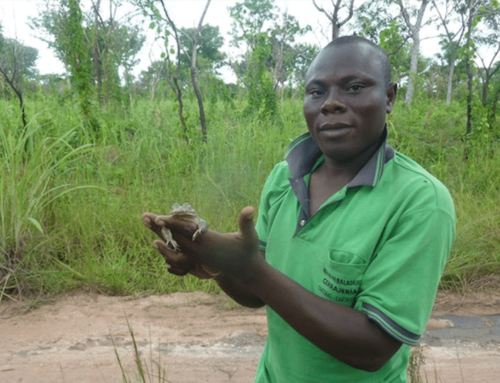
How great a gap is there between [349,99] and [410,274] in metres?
0.37

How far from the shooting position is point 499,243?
3.82m

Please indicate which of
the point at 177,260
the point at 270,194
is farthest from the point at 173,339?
the point at 177,260

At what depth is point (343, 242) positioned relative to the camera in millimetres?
985

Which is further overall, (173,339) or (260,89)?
(260,89)

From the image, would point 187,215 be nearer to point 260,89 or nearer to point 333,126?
point 333,126

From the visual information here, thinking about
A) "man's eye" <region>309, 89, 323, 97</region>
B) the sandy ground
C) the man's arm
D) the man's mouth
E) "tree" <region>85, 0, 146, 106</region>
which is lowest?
the sandy ground

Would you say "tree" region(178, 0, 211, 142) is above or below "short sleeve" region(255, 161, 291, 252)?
above

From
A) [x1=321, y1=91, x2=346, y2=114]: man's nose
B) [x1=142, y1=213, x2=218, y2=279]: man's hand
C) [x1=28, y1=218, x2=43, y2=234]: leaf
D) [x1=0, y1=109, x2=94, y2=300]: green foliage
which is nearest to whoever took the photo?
[x1=142, y1=213, x2=218, y2=279]: man's hand

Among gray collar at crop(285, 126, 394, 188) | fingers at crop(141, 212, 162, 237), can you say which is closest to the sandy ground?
gray collar at crop(285, 126, 394, 188)

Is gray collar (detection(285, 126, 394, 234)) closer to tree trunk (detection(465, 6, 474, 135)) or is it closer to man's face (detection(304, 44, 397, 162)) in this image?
man's face (detection(304, 44, 397, 162))

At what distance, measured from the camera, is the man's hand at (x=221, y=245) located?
0.87 m

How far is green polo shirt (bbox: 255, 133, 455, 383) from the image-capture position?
915mm

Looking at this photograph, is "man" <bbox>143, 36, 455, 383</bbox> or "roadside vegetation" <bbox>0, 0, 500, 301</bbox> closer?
"man" <bbox>143, 36, 455, 383</bbox>

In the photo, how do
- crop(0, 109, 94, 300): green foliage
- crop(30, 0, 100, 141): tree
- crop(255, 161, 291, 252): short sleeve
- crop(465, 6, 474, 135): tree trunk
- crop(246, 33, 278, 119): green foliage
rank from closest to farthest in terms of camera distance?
crop(255, 161, 291, 252): short sleeve < crop(0, 109, 94, 300): green foliage < crop(30, 0, 100, 141): tree < crop(465, 6, 474, 135): tree trunk < crop(246, 33, 278, 119): green foliage
